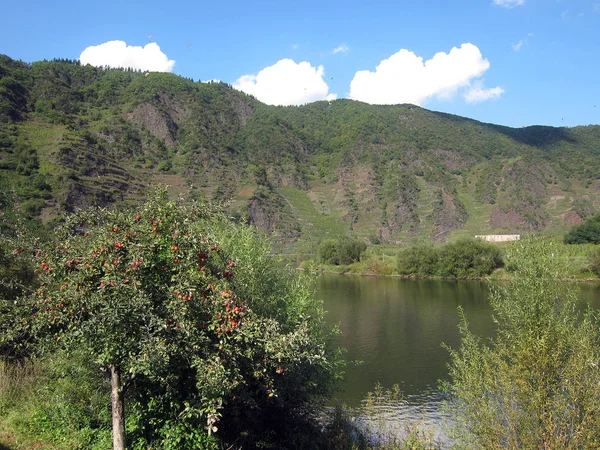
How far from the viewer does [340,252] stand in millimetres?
79875

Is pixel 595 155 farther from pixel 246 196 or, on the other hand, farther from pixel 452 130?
pixel 246 196

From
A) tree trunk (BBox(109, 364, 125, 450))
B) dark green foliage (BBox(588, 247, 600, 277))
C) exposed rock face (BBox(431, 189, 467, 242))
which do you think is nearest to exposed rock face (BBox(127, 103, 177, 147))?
exposed rock face (BBox(431, 189, 467, 242))

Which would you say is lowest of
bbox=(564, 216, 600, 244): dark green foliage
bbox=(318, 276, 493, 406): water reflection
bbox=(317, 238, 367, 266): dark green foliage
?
bbox=(318, 276, 493, 406): water reflection

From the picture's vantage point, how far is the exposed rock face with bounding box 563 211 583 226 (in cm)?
11578

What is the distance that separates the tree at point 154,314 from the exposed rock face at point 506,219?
120823mm

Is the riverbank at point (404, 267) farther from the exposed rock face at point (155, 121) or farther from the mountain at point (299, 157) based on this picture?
the exposed rock face at point (155, 121)

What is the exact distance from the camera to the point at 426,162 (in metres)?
154

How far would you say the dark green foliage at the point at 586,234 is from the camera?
68.9 meters

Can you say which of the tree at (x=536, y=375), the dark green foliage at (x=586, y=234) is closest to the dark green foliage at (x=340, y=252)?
the dark green foliage at (x=586, y=234)

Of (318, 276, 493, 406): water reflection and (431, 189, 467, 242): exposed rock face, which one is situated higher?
(431, 189, 467, 242): exposed rock face

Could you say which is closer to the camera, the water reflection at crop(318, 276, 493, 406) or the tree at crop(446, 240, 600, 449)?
the tree at crop(446, 240, 600, 449)

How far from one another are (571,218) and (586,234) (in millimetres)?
53548

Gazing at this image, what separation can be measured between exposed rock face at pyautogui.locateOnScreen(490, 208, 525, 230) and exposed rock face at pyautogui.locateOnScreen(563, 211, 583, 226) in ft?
34.4

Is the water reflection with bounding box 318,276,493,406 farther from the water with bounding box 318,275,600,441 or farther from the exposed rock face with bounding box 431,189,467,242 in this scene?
the exposed rock face with bounding box 431,189,467,242
